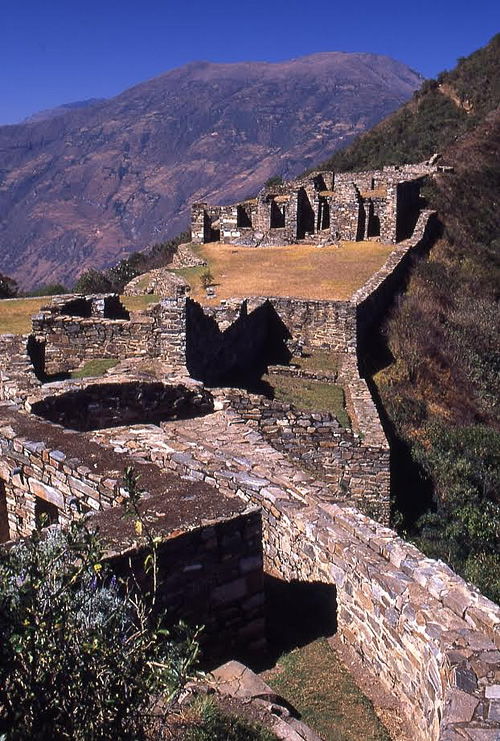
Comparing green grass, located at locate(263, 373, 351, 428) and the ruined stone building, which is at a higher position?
the ruined stone building

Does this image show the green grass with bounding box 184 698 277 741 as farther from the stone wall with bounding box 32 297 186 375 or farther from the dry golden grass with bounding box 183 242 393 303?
the dry golden grass with bounding box 183 242 393 303

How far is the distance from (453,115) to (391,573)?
168ft

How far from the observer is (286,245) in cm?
3003

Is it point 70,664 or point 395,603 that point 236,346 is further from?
point 70,664

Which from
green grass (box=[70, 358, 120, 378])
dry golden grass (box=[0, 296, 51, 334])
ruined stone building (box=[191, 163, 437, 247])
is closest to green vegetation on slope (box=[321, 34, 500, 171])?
ruined stone building (box=[191, 163, 437, 247])

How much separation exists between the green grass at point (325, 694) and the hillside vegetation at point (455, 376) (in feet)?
12.2

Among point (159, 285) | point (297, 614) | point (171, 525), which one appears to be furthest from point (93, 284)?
point (171, 525)

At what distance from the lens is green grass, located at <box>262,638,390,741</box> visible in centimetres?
462

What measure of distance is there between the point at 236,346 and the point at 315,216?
637 inches

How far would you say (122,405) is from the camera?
8.41 m

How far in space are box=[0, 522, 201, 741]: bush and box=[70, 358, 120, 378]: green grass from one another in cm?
→ 960

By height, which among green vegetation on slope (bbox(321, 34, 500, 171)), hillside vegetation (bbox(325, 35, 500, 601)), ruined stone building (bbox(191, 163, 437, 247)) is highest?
green vegetation on slope (bbox(321, 34, 500, 171))

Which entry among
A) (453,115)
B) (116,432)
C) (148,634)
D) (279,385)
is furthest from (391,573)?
(453,115)

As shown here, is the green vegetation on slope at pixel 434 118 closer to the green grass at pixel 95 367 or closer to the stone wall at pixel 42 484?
the green grass at pixel 95 367
